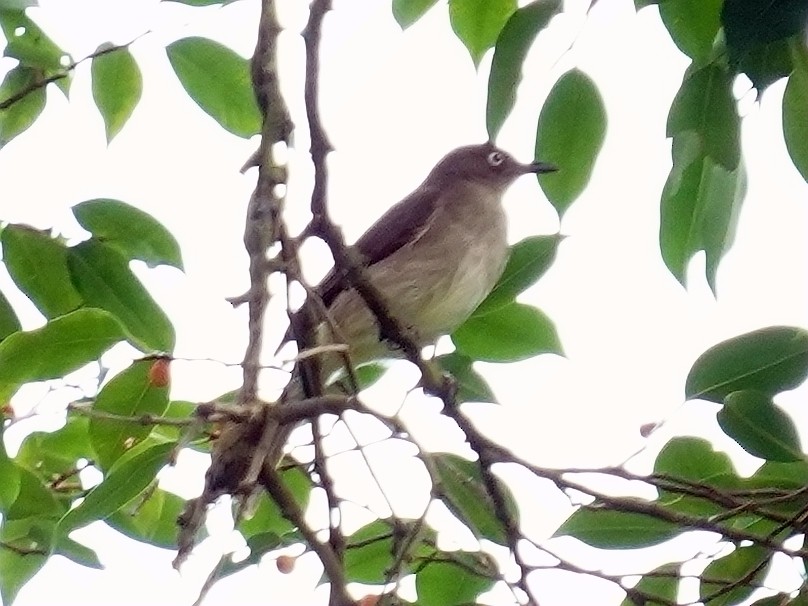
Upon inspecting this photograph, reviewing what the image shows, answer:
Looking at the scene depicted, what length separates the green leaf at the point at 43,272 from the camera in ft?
7.66

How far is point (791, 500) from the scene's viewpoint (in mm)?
1926

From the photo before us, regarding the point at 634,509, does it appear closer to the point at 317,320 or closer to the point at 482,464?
the point at 482,464

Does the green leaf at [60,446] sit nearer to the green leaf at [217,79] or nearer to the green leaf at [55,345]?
the green leaf at [55,345]

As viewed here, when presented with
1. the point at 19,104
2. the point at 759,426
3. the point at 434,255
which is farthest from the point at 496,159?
the point at 759,426

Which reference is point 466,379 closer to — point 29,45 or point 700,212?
point 700,212

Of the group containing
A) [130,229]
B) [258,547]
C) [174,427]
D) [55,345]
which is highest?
[130,229]

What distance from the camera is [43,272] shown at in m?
2.36

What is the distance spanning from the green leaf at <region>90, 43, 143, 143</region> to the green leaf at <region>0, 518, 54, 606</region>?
81 centimetres

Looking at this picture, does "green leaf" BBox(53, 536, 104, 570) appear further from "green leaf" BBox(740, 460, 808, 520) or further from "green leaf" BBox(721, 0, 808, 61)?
"green leaf" BBox(721, 0, 808, 61)

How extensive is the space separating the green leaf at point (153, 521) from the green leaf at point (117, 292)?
0.33 meters

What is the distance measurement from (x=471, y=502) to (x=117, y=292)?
2.59ft

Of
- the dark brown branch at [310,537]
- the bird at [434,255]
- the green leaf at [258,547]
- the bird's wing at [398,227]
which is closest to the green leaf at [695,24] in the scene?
the dark brown branch at [310,537]

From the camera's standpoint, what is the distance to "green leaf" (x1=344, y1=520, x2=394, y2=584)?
2.25 m

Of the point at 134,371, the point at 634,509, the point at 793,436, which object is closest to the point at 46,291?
the point at 134,371
